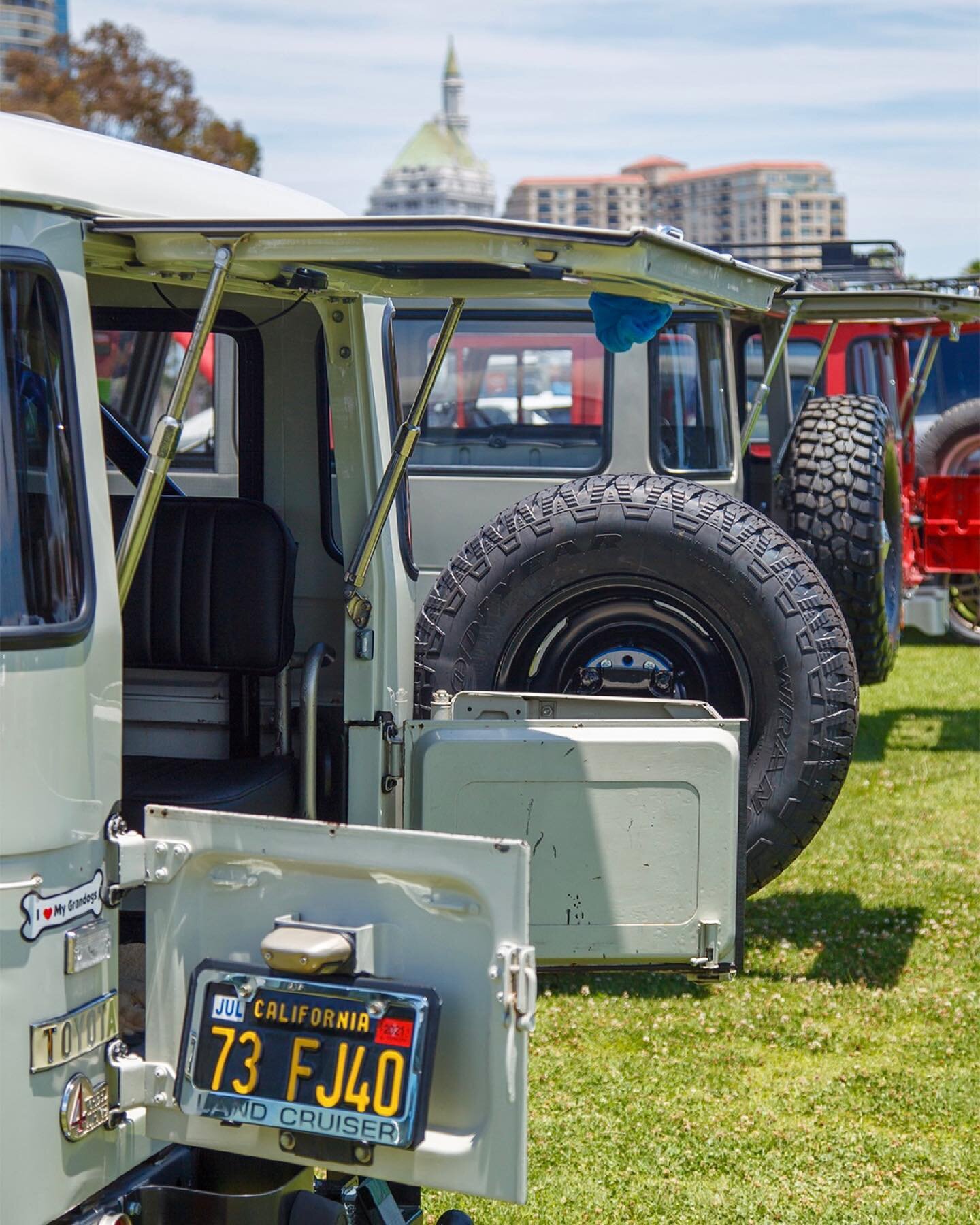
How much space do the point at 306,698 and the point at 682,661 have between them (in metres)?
1.97

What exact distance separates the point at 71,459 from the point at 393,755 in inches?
49.0

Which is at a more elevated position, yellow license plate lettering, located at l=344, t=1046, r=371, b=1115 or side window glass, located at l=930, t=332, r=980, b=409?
side window glass, located at l=930, t=332, r=980, b=409

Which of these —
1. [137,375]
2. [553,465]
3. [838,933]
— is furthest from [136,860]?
[137,375]

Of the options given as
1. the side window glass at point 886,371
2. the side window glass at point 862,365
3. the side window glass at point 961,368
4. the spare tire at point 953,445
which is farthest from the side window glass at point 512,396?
the side window glass at point 961,368

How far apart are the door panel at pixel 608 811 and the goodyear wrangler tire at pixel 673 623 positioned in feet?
4.25

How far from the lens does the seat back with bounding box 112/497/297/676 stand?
3730 mm

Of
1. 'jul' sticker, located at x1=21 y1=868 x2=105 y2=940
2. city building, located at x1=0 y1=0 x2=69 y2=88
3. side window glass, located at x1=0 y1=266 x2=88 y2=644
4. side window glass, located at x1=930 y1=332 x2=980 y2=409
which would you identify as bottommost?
'jul' sticker, located at x1=21 y1=868 x2=105 y2=940

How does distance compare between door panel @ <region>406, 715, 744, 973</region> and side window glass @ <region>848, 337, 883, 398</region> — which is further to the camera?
side window glass @ <region>848, 337, 883, 398</region>

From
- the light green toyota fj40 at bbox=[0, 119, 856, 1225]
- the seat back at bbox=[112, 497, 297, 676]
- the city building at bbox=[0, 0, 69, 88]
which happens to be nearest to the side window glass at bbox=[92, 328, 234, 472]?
the seat back at bbox=[112, 497, 297, 676]

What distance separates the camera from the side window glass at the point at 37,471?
238 cm

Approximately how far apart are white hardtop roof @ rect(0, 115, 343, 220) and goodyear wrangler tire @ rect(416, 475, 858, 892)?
6.46 ft

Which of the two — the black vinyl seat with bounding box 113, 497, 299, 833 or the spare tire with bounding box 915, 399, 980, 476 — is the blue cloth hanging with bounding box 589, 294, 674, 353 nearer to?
the black vinyl seat with bounding box 113, 497, 299, 833

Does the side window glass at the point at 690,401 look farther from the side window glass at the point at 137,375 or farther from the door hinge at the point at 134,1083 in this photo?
the door hinge at the point at 134,1083

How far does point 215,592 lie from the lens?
3764mm
